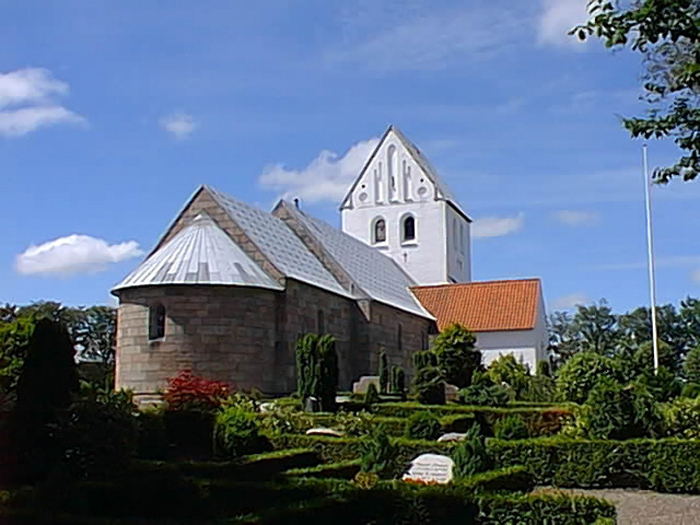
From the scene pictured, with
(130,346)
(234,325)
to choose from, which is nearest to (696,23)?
(234,325)

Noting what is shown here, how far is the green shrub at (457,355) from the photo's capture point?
3012 cm

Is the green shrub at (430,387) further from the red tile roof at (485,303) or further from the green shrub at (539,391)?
the red tile roof at (485,303)

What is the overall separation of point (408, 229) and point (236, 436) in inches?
1211

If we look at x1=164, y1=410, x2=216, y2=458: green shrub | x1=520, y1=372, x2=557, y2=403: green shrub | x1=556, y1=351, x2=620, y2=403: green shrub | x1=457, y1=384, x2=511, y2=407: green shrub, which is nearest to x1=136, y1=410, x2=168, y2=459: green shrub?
x1=164, y1=410, x2=216, y2=458: green shrub

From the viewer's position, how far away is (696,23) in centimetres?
786

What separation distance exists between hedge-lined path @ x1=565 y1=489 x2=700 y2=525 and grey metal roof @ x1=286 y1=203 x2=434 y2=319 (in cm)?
1806

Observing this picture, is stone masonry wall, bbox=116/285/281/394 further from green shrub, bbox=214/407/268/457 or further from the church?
green shrub, bbox=214/407/268/457

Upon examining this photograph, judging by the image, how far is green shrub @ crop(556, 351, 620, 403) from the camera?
76.7 ft

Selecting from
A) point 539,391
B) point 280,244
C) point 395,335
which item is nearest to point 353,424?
point 280,244

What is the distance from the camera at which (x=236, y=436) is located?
14.1 meters

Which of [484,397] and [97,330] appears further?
[97,330]

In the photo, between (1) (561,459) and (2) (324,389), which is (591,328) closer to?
(2) (324,389)

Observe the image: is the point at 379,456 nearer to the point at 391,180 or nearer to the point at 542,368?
the point at 542,368

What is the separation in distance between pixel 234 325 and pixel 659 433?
40.7 feet
